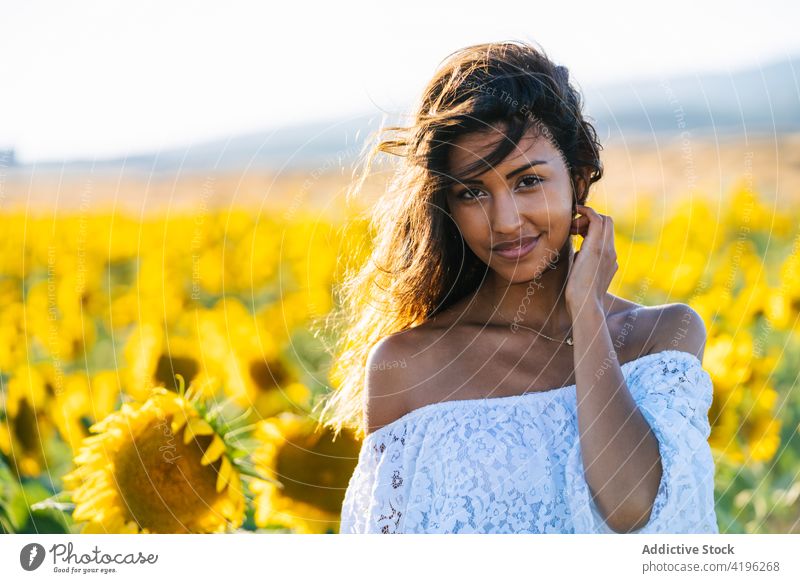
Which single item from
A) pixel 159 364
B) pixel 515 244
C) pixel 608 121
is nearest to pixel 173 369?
pixel 159 364

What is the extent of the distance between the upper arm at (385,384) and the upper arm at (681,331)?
1.31 feet

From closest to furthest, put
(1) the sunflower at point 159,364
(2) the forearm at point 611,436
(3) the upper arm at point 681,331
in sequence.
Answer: (2) the forearm at point 611,436 → (3) the upper arm at point 681,331 → (1) the sunflower at point 159,364

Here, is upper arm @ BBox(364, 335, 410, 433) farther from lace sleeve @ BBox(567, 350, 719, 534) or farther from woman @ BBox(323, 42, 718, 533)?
lace sleeve @ BBox(567, 350, 719, 534)

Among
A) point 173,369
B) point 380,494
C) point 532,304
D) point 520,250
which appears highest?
point 520,250

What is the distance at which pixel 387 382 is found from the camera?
163 cm

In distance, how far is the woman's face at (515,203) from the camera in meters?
1.46

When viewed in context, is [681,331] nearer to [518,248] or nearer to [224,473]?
[518,248]

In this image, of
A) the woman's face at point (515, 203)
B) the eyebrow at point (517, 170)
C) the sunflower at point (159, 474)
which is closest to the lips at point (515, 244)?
the woman's face at point (515, 203)

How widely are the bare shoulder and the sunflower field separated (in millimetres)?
105

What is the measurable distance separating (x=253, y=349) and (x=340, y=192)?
37 centimetres

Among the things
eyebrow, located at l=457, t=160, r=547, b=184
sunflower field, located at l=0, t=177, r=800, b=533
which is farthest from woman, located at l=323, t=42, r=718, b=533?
sunflower field, located at l=0, t=177, r=800, b=533

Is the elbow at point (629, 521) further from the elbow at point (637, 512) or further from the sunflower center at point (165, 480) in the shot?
the sunflower center at point (165, 480)

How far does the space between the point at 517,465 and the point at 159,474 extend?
552 millimetres
